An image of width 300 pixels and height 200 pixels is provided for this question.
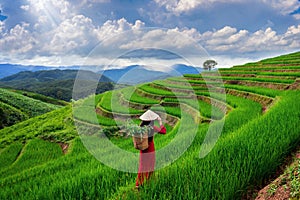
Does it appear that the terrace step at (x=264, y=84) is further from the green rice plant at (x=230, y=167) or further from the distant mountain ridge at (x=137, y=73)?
the distant mountain ridge at (x=137, y=73)

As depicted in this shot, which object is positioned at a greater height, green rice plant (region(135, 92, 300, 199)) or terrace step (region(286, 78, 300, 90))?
terrace step (region(286, 78, 300, 90))

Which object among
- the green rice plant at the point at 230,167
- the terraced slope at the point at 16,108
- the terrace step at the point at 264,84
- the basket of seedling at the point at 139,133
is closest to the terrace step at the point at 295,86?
the terrace step at the point at 264,84

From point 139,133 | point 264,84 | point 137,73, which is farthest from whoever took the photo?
point 264,84

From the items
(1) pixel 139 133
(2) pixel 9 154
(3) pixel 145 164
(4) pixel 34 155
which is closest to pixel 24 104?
(2) pixel 9 154

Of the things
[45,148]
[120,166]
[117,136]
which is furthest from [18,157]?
[120,166]

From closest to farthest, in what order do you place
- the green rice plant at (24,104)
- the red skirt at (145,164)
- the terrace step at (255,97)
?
the red skirt at (145,164), the terrace step at (255,97), the green rice plant at (24,104)

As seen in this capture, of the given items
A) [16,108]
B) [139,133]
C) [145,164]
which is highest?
[139,133]

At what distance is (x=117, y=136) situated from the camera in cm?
961

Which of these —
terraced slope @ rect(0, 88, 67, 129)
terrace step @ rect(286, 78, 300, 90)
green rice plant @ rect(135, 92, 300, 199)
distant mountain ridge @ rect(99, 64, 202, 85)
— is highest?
distant mountain ridge @ rect(99, 64, 202, 85)

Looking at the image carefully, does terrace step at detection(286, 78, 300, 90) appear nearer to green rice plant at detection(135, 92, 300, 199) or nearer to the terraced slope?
green rice plant at detection(135, 92, 300, 199)

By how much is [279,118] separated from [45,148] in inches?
346

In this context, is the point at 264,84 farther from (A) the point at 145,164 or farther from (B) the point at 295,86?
(A) the point at 145,164

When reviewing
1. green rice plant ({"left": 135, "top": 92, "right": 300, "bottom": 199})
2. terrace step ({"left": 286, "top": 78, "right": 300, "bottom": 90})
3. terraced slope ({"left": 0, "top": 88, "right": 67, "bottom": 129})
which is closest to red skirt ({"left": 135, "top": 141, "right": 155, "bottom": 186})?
green rice plant ({"left": 135, "top": 92, "right": 300, "bottom": 199})

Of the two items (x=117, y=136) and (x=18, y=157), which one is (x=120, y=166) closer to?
(x=117, y=136)
